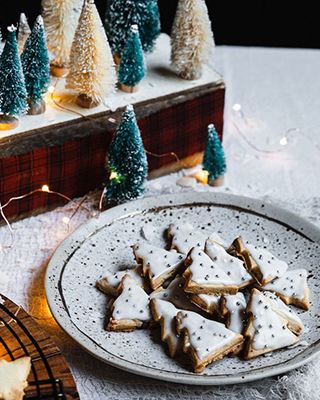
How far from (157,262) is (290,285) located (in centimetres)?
23

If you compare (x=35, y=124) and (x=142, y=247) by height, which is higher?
(x=35, y=124)

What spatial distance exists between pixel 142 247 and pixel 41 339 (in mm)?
328

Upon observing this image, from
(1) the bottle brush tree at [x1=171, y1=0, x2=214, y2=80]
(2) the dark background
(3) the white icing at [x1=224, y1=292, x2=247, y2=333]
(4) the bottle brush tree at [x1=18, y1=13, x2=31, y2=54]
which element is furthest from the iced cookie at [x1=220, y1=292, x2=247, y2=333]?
(2) the dark background

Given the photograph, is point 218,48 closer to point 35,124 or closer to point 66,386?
point 35,124

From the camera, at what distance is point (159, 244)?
5.82ft

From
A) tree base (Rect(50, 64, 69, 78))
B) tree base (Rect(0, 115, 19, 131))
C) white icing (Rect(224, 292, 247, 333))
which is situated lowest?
white icing (Rect(224, 292, 247, 333))

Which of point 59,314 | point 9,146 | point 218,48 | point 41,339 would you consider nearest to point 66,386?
point 41,339

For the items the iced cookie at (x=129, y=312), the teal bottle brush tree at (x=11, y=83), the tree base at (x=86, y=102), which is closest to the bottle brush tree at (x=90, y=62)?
the tree base at (x=86, y=102)

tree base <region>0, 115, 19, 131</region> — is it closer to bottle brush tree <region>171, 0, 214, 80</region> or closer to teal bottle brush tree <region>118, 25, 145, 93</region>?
teal bottle brush tree <region>118, 25, 145, 93</region>

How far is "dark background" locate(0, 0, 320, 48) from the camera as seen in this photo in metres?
3.05

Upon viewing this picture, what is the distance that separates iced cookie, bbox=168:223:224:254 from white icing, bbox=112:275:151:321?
0.15 meters

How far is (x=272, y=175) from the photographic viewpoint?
6.72 feet

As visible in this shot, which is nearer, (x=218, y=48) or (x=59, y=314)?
(x=59, y=314)

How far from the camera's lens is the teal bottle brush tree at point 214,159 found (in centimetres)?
195
